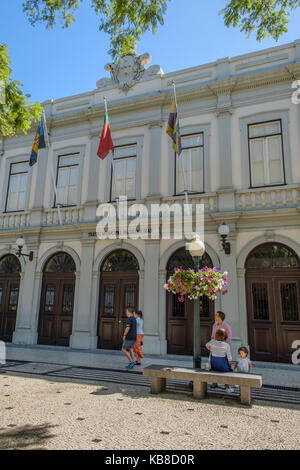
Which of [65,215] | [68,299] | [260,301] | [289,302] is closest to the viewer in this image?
[289,302]

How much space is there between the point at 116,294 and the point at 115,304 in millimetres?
354

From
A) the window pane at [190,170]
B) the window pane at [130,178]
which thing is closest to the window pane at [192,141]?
the window pane at [190,170]

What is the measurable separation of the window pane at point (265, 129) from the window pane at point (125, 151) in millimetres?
4418

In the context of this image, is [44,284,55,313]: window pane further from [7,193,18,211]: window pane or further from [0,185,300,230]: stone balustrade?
[7,193,18,211]: window pane

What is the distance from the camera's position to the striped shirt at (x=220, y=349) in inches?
223

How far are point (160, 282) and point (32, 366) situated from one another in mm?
4673

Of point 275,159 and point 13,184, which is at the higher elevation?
point 13,184

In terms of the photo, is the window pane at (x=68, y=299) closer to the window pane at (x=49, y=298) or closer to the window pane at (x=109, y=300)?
the window pane at (x=49, y=298)

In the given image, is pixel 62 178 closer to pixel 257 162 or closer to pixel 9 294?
pixel 9 294

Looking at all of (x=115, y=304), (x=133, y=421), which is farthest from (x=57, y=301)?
(x=133, y=421)

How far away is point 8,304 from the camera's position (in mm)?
13242

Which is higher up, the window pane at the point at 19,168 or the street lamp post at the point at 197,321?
the window pane at the point at 19,168

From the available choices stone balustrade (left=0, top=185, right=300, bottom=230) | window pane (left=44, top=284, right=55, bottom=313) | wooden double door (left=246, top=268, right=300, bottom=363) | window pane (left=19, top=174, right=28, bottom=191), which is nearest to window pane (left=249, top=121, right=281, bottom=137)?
stone balustrade (left=0, top=185, right=300, bottom=230)

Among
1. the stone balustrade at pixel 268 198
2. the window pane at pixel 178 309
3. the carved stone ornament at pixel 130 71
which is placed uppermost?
the carved stone ornament at pixel 130 71
